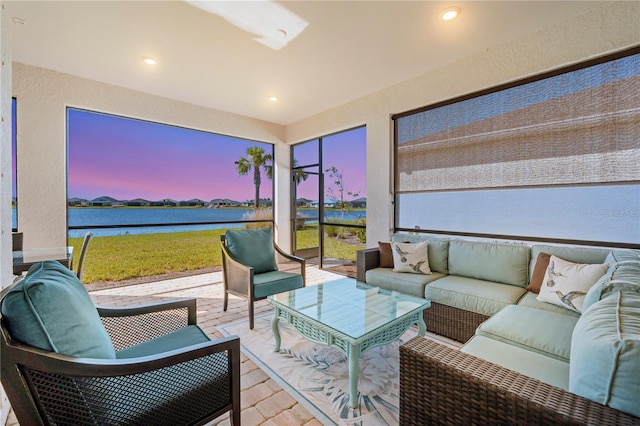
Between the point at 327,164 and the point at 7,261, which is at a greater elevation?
the point at 327,164

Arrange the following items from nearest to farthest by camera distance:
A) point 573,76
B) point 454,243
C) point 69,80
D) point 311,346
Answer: point 311,346 < point 573,76 < point 454,243 < point 69,80

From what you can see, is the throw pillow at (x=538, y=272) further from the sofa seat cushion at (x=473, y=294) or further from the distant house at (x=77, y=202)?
the distant house at (x=77, y=202)

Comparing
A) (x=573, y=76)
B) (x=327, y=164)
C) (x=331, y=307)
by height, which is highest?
(x=573, y=76)

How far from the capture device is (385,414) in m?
1.60

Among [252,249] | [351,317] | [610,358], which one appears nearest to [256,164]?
[252,249]

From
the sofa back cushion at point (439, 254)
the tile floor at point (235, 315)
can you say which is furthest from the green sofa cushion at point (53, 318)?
the sofa back cushion at point (439, 254)

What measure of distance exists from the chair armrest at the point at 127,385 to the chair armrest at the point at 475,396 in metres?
0.80

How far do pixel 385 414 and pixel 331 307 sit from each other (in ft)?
2.57

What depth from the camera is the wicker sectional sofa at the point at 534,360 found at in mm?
775

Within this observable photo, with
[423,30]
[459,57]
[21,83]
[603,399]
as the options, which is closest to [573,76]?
[459,57]

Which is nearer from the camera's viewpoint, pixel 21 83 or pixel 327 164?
pixel 21 83

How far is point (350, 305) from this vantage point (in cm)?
225

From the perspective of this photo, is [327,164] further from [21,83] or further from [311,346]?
[21,83]

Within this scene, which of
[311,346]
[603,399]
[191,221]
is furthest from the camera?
[191,221]
